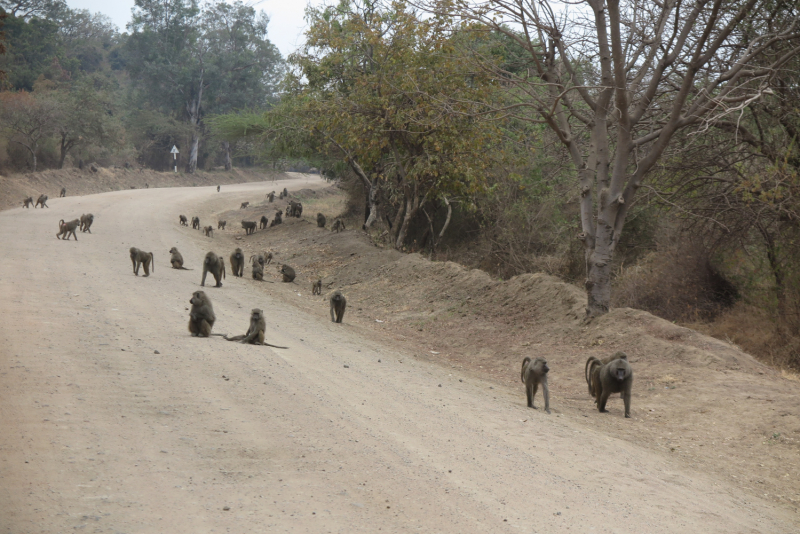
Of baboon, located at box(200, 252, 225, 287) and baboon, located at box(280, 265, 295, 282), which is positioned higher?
baboon, located at box(200, 252, 225, 287)

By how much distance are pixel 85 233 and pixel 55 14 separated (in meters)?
51.9

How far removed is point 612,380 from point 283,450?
194 inches

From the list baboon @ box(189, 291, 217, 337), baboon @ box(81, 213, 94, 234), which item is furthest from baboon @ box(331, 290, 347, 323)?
baboon @ box(81, 213, 94, 234)

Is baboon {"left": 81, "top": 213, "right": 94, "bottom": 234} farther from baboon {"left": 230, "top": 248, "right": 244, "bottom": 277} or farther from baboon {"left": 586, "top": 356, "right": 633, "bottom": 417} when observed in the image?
baboon {"left": 586, "top": 356, "right": 633, "bottom": 417}

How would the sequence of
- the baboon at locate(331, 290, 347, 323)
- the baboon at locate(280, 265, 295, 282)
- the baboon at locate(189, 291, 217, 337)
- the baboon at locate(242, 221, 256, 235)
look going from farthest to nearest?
the baboon at locate(242, 221, 256, 235) → the baboon at locate(280, 265, 295, 282) → the baboon at locate(331, 290, 347, 323) → the baboon at locate(189, 291, 217, 337)

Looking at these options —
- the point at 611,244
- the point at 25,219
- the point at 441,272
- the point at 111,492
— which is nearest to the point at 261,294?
the point at 441,272

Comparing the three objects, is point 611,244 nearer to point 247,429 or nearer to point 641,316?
point 641,316

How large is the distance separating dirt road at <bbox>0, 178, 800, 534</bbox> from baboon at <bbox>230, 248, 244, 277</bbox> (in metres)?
6.75

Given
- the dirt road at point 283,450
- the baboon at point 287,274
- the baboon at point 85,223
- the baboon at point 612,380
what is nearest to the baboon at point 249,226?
the baboon at point 85,223

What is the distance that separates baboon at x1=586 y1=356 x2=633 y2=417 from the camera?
27.5ft

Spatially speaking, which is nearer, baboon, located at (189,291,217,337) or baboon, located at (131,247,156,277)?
baboon, located at (189,291,217,337)

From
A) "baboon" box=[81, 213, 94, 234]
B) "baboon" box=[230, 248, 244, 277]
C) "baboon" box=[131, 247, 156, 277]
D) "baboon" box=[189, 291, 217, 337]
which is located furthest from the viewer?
"baboon" box=[81, 213, 94, 234]

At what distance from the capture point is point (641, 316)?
40.2ft

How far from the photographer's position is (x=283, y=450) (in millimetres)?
5535
